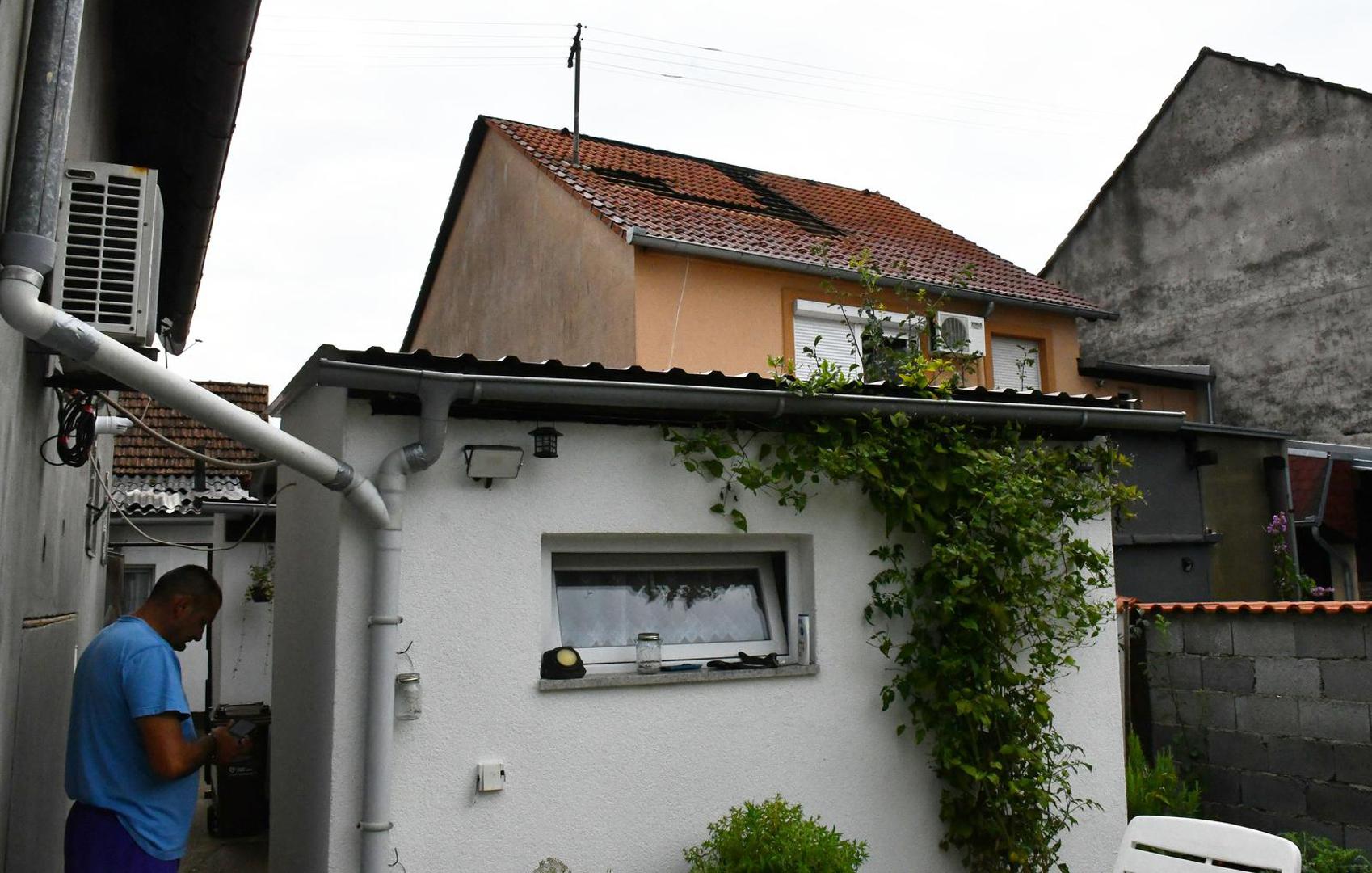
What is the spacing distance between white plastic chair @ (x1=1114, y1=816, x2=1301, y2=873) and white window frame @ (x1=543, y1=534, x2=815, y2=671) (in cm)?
181

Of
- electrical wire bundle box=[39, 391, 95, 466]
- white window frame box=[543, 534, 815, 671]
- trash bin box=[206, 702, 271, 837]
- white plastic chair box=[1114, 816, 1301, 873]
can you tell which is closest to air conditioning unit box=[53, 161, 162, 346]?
electrical wire bundle box=[39, 391, 95, 466]

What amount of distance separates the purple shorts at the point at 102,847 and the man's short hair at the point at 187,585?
798mm

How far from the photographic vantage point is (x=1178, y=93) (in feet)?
63.3

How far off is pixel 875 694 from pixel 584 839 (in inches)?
66.9

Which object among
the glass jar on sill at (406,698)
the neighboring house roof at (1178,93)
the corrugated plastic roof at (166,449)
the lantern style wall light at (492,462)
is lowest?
the glass jar on sill at (406,698)

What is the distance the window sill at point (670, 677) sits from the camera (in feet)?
16.6

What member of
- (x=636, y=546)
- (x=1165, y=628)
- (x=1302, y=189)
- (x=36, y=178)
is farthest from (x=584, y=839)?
(x=1302, y=189)

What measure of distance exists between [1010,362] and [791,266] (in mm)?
4362

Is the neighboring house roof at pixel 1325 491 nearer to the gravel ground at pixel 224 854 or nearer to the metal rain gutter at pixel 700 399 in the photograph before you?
the metal rain gutter at pixel 700 399

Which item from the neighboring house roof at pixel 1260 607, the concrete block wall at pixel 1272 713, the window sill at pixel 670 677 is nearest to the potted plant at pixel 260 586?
the window sill at pixel 670 677

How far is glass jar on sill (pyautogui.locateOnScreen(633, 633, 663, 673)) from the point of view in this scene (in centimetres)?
543

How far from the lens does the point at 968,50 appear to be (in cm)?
1138

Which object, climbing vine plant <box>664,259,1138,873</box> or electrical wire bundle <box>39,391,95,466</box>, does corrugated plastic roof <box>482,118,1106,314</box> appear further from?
electrical wire bundle <box>39,391,95,466</box>

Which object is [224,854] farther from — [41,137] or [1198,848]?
[1198,848]
